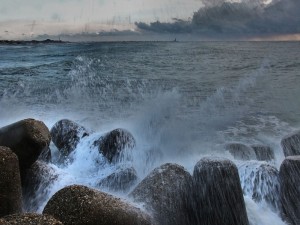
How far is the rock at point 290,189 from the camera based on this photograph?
5.79 m

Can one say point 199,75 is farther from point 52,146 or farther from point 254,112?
point 52,146

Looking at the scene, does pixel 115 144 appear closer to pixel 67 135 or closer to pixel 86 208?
pixel 67 135

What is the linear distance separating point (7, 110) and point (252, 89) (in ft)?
38.1

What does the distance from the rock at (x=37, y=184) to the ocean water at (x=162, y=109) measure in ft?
0.27

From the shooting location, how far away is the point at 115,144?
7762 mm

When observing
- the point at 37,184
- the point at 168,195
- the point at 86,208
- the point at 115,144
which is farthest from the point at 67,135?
the point at 86,208

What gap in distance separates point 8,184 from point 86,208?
46.2 inches

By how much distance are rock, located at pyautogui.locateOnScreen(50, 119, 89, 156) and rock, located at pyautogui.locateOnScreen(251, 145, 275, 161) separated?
139 inches

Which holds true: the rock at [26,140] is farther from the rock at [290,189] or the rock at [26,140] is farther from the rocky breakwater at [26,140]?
the rock at [290,189]

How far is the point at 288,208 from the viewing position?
5840mm

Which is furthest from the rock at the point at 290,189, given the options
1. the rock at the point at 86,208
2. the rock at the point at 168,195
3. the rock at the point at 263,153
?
the rock at the point at 86,208

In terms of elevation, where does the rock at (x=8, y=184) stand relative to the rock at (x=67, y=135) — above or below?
above

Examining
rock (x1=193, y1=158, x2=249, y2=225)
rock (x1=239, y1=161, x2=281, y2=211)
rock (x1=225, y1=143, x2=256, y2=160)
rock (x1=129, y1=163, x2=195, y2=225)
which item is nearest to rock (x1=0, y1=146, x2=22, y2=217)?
rock (x1=129, y1=163, x2=195, y2=225)

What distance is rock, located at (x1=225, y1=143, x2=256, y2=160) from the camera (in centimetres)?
782
